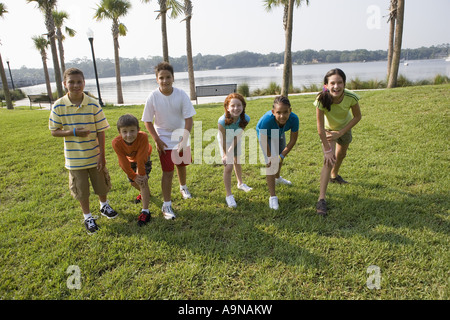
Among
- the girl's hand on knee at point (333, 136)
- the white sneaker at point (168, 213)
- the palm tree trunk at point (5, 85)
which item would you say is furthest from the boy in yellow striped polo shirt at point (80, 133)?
the palm tree trunk at point (5, 85)

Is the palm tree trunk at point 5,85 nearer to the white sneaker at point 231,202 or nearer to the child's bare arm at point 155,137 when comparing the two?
the child's bare arm at point 155,137

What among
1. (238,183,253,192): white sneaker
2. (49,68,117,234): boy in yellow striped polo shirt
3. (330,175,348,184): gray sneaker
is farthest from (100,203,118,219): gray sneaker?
(330,175,348,184): gray sneaker

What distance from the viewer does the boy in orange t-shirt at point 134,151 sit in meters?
3.25

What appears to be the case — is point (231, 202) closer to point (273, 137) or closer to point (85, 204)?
point (273, 137)

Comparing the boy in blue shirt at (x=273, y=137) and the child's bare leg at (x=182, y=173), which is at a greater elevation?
the boy in blue shirt at (x=273, y=137)

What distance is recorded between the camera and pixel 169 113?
A: 3369 millimetres

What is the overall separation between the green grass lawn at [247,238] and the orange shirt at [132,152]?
2.01ft

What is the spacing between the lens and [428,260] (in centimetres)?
252

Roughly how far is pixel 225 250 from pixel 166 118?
1669 mm

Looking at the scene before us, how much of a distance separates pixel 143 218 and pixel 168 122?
117 cm

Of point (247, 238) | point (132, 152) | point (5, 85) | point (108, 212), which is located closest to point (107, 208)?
point (108, 212)
